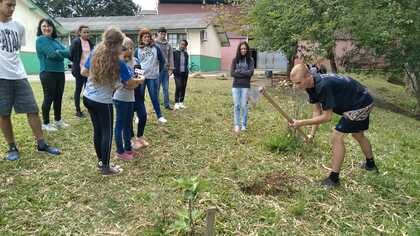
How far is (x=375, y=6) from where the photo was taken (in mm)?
12992

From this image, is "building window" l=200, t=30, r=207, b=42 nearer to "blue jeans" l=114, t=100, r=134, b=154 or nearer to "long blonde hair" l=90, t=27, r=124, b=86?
"blue jeans" l=114, t=100, r=134, b=154

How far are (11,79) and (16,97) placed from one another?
27 cm

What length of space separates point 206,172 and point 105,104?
5.10ft

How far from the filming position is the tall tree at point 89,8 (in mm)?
56906

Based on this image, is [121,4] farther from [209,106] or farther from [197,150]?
[197,150]

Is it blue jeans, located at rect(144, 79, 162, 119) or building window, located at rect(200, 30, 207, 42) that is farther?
building window, located at rect(200, 30, 207, 42)

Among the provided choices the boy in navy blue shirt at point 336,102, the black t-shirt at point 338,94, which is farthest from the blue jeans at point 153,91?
Result: the black t-shirt at point 338,94

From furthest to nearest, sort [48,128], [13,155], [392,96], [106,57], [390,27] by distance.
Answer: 1. [392,96]
2. [390,27]
3. [48,128]
4. [13,155]
5. [106,57]

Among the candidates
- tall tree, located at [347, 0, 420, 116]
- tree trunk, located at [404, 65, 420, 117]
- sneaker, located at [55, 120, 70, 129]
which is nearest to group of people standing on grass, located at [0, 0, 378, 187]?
sneaker, located at [55, 120, 70, 129]

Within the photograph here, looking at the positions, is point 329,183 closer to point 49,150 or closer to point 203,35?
point 49,150

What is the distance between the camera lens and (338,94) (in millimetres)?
4699

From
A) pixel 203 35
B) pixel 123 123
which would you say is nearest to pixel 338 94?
pixel 123 123

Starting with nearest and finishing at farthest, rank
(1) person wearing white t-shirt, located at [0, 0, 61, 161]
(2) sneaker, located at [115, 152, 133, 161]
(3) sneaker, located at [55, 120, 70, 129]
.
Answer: (1) person wearing white t-shirt, located at [0, 0, 61, 161], (2) sneaker, located at [115, 152, 133, 161], (3) sneaker, located at [55, 120, 70, 129]

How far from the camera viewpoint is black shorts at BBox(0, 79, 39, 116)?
4.89m
